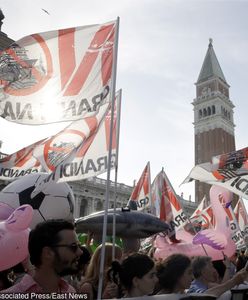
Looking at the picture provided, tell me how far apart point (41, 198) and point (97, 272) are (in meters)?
1.80

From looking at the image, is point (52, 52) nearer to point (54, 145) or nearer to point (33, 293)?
point (54, 145)

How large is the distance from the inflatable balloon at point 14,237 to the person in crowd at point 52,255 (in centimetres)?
85

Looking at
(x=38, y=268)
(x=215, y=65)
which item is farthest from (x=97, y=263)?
(x=215, y=65)

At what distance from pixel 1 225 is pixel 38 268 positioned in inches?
50.5

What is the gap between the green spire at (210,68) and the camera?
67.9m

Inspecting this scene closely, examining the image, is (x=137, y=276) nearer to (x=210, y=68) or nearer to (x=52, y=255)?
(x=52, y=255)

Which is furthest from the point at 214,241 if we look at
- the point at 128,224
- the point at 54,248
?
the point at 54,248

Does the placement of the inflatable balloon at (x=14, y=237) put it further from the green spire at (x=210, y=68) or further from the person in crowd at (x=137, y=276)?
the green spire at (x=210, y=68)

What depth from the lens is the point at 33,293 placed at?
191 cm

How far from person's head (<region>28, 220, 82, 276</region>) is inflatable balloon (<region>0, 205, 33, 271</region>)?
33.4 inches

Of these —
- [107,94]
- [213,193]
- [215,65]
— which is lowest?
[213,193]

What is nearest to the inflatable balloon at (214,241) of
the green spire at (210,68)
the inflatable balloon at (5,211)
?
the inflatable balloon at (5,211)

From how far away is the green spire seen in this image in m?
67.9

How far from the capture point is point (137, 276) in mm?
3010
